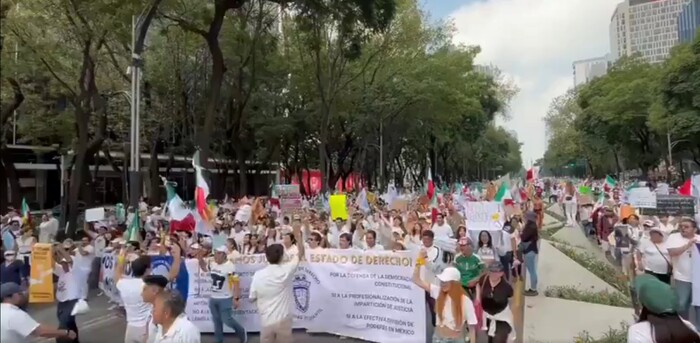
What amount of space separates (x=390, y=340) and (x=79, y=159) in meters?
14.0

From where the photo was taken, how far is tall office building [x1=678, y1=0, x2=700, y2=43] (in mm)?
80694

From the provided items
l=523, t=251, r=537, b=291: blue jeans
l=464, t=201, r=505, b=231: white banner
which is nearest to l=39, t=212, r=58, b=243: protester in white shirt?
l=464, t=201, r=505, b=231: white banner

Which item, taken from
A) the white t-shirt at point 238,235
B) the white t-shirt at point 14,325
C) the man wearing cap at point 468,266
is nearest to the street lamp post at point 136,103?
the white t-shirt at point 238,235

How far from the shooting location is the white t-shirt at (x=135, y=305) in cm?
646

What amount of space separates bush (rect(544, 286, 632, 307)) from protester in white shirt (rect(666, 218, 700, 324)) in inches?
99.5

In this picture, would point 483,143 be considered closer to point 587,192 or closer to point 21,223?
point 587,192

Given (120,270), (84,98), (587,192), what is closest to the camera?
(120,270)

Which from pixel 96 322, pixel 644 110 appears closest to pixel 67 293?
pixel 96 322

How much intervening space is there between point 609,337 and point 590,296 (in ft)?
10.8

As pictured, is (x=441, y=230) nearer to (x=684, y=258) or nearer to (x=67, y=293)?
(x=684, y=258)

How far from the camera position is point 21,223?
1402 cm

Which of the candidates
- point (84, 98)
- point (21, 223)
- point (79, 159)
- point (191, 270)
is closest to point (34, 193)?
point (79, 159)

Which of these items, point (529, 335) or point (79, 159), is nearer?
point (529, 335)

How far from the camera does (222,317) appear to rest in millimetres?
8844
